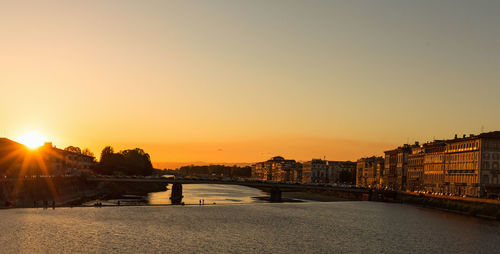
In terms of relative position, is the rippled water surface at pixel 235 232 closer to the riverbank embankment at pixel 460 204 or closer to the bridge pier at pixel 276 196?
the riverbank embankment at pixel 460 204

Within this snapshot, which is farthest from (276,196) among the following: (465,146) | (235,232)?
(235,232)

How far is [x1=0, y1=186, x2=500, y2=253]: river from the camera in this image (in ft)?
224

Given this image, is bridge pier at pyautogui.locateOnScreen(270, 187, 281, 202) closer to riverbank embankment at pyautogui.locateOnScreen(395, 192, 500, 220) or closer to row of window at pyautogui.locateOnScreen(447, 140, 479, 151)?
riverbank embankment at pyautogui.locateOnScreen(395, 192, 500, 220)

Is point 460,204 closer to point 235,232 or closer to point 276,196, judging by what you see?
point 276,196

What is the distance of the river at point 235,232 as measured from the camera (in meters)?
68.2

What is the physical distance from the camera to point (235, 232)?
275ft

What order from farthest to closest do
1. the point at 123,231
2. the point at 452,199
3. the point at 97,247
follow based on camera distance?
the point at 452,199
the point at 123,231
the point at 97,247

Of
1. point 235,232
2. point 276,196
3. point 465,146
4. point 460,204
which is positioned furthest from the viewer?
point 276,196

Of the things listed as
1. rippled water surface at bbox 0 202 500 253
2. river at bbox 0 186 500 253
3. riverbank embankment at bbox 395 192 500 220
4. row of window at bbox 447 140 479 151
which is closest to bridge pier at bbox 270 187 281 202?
riverbank embankment at bbox 395 192 500 220

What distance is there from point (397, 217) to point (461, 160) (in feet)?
143

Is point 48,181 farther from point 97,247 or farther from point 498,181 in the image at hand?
point 498,181

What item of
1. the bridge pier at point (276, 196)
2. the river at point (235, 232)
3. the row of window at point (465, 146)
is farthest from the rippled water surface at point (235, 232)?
the bridge pier at point (276, 196)

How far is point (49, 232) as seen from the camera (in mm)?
75188

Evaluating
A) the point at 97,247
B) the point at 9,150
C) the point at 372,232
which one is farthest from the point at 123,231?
the point at 9,150
